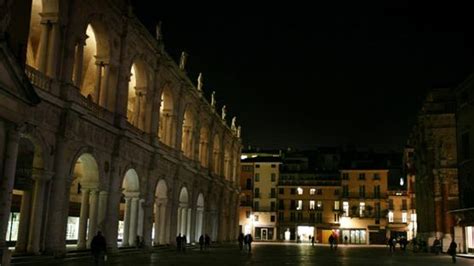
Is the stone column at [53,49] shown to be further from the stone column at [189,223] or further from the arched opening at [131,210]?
the stone column at [189,223]

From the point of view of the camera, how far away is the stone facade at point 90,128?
1931 cm

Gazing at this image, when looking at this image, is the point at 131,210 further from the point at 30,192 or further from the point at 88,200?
the point at 30,192

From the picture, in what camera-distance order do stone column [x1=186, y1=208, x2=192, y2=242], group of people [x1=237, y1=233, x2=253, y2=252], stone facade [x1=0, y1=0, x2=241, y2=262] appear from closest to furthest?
stone facade [x1=0, y1=0, x2=241, y2=262] → group of people [x1=237, y1=233, x2=253, y2=252] → stone column [x1=186, y1=208, x2=192, y2=242]

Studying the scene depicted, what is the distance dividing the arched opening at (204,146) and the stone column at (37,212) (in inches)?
1245

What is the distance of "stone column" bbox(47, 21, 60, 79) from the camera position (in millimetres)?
26109

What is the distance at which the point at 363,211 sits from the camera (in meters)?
97.2

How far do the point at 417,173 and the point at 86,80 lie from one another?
1724 inches

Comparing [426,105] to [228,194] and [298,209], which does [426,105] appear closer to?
[228,194]

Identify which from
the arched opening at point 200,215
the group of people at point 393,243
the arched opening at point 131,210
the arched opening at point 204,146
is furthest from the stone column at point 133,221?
the group of people at point 393,243

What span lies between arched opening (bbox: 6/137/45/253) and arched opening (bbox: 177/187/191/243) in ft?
78.1

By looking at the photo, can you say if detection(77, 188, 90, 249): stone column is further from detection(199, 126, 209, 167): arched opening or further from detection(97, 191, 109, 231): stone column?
detection(199, 126, 209, 167): arched opening

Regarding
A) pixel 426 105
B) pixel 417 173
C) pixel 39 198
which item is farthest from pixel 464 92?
pixel 39 198

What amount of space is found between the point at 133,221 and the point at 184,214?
1315 cm

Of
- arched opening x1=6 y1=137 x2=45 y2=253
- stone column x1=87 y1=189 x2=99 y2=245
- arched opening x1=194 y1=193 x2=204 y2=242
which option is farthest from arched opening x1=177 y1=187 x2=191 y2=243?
arched opening x1=6 y1=137 x2=45 y2=253
